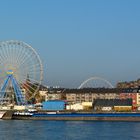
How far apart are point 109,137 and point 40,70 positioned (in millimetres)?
22188

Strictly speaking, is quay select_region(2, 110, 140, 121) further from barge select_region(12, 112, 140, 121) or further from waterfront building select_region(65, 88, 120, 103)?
waterfront building select_region(65, 88, 120, 103)

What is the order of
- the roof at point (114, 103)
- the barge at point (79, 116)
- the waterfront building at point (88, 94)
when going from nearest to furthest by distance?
the barge at point (79, 116) → the roof at point (114, 103) → the waterfront building at point (88, 94)

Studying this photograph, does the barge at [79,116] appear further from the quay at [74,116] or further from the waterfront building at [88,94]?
the waterfront building at [88,94]

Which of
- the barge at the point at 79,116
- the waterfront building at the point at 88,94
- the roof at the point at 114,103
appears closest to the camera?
the barge at the point at 79,116

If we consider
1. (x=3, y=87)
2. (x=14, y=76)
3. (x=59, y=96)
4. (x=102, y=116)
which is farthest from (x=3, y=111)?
(x=59, y=96)

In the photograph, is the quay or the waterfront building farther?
the waterfront building

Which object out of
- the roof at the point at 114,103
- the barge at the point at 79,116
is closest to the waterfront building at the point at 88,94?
the roof at the point at 114,103

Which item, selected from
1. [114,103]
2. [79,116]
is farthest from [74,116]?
[114,103]

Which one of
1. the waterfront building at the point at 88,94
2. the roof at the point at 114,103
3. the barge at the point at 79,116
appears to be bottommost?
the barge at the point at 79,116

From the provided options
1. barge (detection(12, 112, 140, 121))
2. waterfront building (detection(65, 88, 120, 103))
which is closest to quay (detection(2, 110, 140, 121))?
barge (detection(12, 112, 140, 121))

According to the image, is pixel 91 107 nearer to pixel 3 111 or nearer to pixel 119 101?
pixel 119 101

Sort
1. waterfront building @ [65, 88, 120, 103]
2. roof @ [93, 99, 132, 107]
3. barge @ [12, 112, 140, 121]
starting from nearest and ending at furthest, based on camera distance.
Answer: barge @ [12, 112, 140, 121] < roof @ [93, 99, 132, 107] < waterfront building @ [65, 88, 120, 103]

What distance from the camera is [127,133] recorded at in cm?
3969

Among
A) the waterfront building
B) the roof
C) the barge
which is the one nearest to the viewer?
the barge
